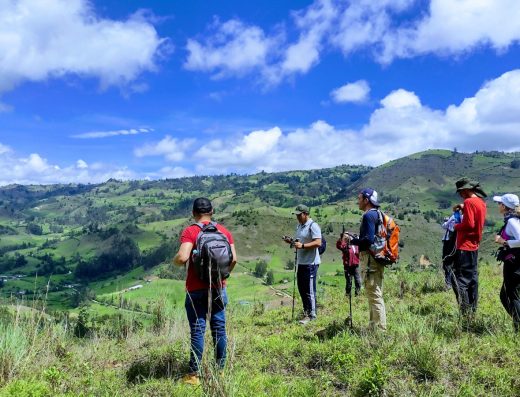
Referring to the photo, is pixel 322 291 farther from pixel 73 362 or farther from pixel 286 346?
pixel 73 362

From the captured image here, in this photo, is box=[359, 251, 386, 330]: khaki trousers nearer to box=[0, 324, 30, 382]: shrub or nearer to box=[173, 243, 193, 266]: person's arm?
box=[173, 243, 193, 266]: person's arm

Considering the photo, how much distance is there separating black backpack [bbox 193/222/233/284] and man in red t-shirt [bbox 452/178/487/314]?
138 inches

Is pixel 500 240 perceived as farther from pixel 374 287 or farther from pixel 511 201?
pixel 374 287

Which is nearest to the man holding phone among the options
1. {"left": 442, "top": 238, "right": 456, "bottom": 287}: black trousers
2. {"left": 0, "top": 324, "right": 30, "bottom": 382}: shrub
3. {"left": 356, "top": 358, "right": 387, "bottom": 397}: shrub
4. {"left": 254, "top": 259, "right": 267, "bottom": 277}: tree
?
{"left": 442, "top": 238, "right": 456, "bottom": 287}: black trousers

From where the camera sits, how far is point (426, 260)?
9609 mm

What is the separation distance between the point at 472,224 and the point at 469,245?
0.32 meters

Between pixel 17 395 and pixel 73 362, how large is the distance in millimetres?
1547

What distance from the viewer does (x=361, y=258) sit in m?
5.88

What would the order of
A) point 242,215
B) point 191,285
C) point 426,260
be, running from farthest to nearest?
point 242,215, point 426,260, point 191,285

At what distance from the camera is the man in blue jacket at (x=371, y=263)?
5.59 m

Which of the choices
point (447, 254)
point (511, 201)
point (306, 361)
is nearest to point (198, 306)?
point (306, 361)

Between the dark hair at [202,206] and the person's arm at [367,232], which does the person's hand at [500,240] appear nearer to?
the person's arm at [367,232]

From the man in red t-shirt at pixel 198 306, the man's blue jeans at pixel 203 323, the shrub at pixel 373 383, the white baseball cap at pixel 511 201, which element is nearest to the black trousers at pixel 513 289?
the white baseball cap at pixel 511 201

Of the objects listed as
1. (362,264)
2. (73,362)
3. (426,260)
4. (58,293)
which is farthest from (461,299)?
(58,293)
